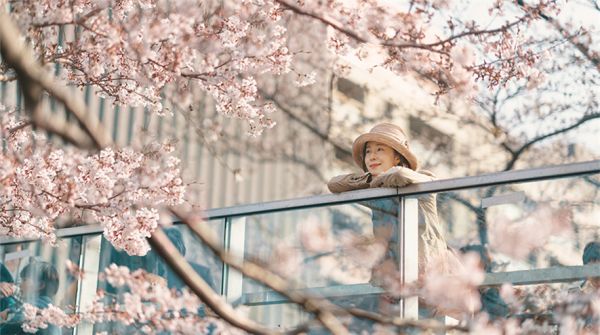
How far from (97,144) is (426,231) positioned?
6.10 ft

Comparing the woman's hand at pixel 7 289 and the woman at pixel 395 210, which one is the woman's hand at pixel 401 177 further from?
the woman's hand at pixel 7 289

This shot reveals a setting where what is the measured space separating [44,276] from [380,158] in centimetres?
151

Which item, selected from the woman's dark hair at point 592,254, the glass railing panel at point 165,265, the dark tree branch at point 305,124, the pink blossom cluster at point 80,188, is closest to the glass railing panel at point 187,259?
the glass railing panel at point 165,265

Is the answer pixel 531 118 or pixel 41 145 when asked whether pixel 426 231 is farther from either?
pixel 531 118

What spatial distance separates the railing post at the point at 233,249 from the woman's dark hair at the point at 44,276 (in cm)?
87

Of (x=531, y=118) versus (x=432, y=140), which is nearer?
(x=531, y=118)

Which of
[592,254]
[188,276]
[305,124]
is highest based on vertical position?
[305,124]

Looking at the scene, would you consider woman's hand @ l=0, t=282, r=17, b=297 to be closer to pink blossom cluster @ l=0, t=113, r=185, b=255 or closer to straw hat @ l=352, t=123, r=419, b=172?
pink blossom cluster @ l=0, t=113, r=185, b=255

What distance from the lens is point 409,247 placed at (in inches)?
145

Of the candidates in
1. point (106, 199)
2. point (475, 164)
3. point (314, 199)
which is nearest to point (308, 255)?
point (314, 199)

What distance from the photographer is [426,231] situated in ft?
12.0

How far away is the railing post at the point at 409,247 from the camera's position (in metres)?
3.66

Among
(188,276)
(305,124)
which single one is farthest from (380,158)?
(305,124)

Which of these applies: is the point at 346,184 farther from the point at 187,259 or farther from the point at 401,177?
the point at 187,259
